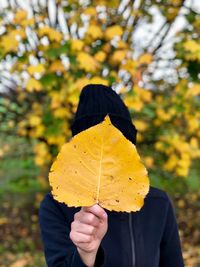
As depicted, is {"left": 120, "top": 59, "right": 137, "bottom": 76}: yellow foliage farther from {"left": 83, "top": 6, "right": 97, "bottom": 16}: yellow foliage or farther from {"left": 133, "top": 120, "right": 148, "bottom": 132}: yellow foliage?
{"left": 133, "top": 120, "right": 148, "bottom": 132}: yellow foliage

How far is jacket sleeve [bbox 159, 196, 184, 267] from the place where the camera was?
1.90 metres

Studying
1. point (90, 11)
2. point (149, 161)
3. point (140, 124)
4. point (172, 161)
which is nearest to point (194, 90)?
point (140, 124)

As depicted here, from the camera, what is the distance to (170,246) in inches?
75.1

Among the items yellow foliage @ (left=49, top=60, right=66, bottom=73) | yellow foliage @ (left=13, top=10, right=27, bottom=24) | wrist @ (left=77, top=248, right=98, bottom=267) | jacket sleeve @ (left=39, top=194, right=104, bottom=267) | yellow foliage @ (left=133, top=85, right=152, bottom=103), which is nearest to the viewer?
wrist @ (left=77, top=248, right=98, bottom=267)

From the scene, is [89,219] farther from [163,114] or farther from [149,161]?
[149,161]

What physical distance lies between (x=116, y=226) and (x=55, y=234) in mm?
232

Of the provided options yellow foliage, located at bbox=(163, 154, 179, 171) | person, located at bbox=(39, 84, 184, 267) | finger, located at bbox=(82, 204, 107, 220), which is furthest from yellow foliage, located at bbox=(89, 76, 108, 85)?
finger, located at bbox=(82, 204, 107, 220)

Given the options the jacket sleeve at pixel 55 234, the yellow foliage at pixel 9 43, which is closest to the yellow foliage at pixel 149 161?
the yellow foliage at pixel 9 43

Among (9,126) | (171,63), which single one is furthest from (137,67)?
(9,126)

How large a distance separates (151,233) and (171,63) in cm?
347

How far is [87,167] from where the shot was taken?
46.3 inches

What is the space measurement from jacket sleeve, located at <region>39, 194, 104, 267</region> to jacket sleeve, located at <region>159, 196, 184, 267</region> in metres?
0.41

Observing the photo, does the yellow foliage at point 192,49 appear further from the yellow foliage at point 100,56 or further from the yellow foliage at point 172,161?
the yellow foliage at point 172,161

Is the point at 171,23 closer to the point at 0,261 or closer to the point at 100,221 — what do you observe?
the point at 0,261
